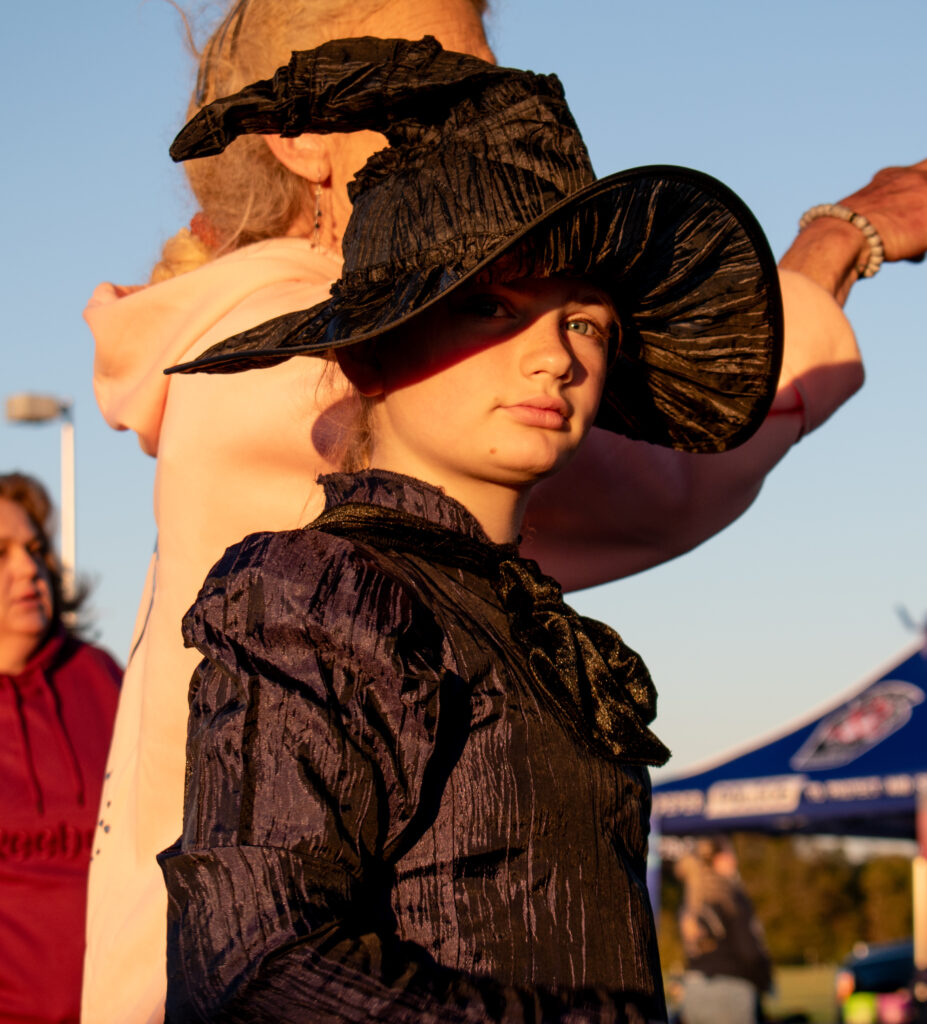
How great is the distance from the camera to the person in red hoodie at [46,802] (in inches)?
147

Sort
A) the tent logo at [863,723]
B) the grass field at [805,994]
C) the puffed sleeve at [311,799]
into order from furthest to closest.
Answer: the grass field at [805,994]
the tent logo at [863,723]
the puffed sleeve at [311,799]

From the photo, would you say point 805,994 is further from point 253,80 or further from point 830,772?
point 253,80

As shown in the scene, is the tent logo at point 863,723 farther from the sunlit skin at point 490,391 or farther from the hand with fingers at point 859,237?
the sunlit skin at point 490,391

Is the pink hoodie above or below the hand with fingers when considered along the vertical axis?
below

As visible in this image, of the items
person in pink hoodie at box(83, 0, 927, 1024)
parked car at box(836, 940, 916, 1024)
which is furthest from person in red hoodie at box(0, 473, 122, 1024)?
parked car at box(836, 940, 916, 1024)

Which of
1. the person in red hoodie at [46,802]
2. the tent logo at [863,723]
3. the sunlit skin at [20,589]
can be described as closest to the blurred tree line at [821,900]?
the tent logo at [863,723]

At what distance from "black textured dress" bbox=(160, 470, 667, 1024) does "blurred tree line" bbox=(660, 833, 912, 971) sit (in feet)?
137

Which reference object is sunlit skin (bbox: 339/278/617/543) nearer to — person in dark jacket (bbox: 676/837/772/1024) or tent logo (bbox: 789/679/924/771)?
tent logo (bbox: 789/679/924/771)

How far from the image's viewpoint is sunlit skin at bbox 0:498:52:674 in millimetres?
4445

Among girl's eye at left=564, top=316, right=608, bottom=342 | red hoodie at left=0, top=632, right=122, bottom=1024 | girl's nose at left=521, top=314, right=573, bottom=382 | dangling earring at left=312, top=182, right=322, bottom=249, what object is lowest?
red hoodie at left=0, top=632, right=122, bottom=1024

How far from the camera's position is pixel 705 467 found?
2.37 m

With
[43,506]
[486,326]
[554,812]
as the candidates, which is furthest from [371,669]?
[43,506]

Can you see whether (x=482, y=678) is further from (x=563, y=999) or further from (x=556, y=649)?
(x=563, y=999)

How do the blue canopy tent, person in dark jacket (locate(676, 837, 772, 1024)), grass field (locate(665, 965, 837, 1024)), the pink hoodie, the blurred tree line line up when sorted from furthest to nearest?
the blurred tree line → grass field (locate(665, 965, 837, 1024)) → person in dark jacket (locate(676, 837, 772, 1024)) → the blue canopy tent → the pink hoodie
